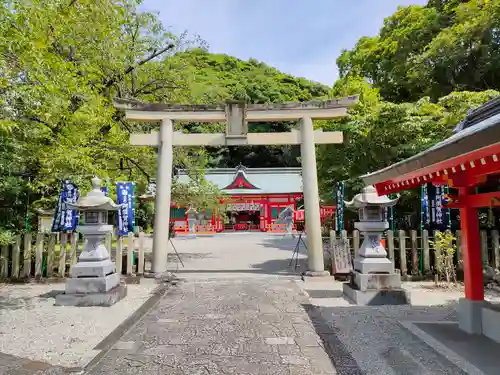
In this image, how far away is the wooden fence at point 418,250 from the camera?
8.44 metres

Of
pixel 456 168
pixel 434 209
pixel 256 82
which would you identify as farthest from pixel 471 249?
pixel 256 82

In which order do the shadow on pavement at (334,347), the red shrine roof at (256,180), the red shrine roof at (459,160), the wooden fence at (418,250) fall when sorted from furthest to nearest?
the red shrine roof at (256,180), the wooden fence at (418,250), the shadow on pavement at (334,347), the red shrine roof at (459,160)

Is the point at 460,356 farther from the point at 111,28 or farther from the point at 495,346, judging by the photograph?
the point at 111,28

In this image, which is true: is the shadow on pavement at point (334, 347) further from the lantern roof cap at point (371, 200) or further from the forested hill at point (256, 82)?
the forested hill at point (256, 82)

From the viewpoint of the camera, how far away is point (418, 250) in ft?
30.1

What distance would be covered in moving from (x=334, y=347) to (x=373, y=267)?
9.32ft

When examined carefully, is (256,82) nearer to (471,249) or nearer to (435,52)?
(435,52)

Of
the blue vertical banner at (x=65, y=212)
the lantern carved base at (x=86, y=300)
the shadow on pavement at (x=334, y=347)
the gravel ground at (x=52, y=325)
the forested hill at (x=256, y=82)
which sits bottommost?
the shadow on pavement at (x=334, y=347)

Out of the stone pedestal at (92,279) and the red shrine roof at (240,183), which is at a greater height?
the red shrine roof at (240,183)

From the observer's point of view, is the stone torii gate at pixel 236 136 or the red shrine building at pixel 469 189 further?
the stone torii gate at pixel 236 136

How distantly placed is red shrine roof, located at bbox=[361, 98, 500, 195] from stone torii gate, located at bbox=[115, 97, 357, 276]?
3.60 meters

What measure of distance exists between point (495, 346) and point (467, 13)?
14972mm

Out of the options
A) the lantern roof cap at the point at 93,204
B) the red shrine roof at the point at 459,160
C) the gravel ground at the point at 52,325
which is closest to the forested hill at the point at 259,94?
the lantern roof cap at the point at 93,204

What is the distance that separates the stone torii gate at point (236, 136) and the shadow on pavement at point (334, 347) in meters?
3.33
